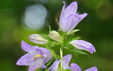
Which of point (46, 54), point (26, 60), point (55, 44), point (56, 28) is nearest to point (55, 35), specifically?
point (55, 44)

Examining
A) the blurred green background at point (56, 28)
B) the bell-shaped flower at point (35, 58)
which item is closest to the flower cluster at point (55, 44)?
the bell-shaped flower at point (35, 58)

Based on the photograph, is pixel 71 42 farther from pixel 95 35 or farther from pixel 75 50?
pixel 95 35

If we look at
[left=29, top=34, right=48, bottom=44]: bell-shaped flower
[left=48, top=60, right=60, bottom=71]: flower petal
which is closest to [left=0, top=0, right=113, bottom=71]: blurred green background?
[left=29, top=34, right=48, bottom=44]: bell-shaped flower

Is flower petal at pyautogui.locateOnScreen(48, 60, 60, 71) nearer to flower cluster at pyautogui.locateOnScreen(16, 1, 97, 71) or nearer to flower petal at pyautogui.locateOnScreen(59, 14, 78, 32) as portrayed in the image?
flower cluster at pyautogui.locateOnScreen(16, 1, 97, 71)

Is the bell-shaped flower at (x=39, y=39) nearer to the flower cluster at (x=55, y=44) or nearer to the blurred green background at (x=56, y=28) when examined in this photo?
the flower cluster at (x=55, y=44)

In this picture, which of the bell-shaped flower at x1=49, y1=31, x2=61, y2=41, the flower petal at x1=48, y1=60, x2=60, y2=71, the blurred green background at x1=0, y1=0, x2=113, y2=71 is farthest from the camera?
the blurred green background at x1=0, y1=0, x2=113, y2=71

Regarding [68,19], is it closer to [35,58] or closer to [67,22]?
[67,22]
